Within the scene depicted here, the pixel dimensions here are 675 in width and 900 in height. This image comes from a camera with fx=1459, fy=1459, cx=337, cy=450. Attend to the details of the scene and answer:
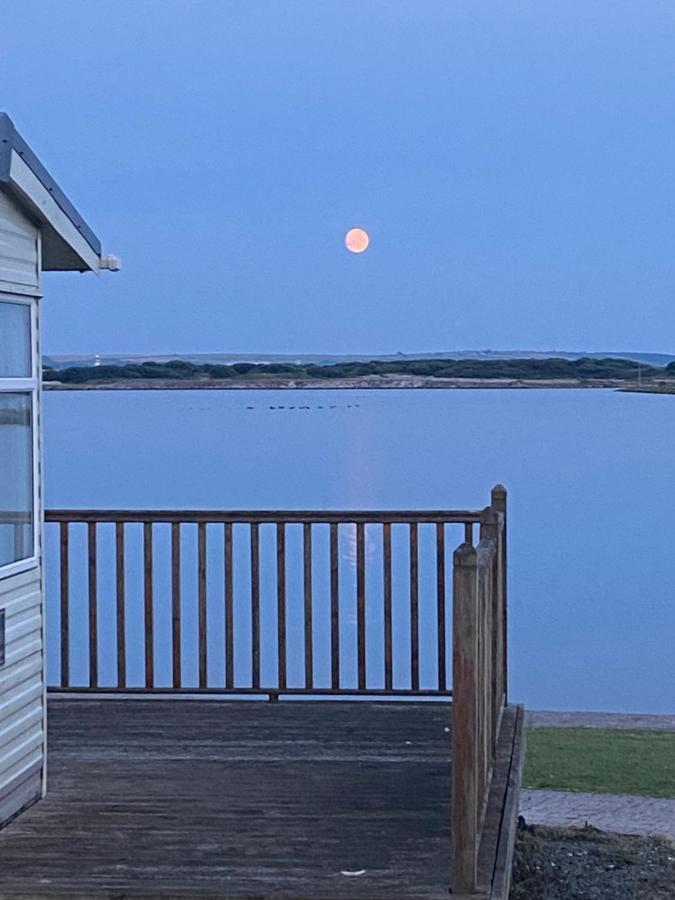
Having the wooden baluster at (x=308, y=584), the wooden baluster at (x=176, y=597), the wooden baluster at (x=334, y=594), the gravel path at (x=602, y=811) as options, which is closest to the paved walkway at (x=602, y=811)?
the gravel path at (x=602, y=811)

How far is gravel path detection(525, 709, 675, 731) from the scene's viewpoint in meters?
10.0

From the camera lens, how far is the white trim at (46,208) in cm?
544

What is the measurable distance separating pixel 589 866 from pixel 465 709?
86.1 inches

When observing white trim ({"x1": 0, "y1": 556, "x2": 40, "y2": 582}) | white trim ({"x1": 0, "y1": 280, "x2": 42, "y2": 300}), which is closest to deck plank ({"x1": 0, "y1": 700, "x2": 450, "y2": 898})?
white trim ({"x1": 0, "y1": 556, "x2": 40, "y2": 582})

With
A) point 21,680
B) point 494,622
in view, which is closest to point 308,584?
point 494,622

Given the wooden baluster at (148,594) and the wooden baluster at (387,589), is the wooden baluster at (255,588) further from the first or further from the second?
the wooden baluster at (387,589)

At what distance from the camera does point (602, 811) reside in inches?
292

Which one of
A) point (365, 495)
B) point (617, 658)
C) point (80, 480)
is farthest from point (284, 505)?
point (617, 658)

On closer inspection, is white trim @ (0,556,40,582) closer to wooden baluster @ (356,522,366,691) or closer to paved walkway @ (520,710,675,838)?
wooden baluster @ (356,522,366,691)

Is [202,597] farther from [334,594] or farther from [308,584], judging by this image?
[334,594]

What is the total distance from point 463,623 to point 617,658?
13.2 meters

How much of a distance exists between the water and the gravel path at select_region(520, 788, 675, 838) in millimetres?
6712

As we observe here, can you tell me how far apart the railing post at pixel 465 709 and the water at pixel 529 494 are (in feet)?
32.8

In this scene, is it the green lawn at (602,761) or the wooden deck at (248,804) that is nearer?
the wooden deck at (248,804)
